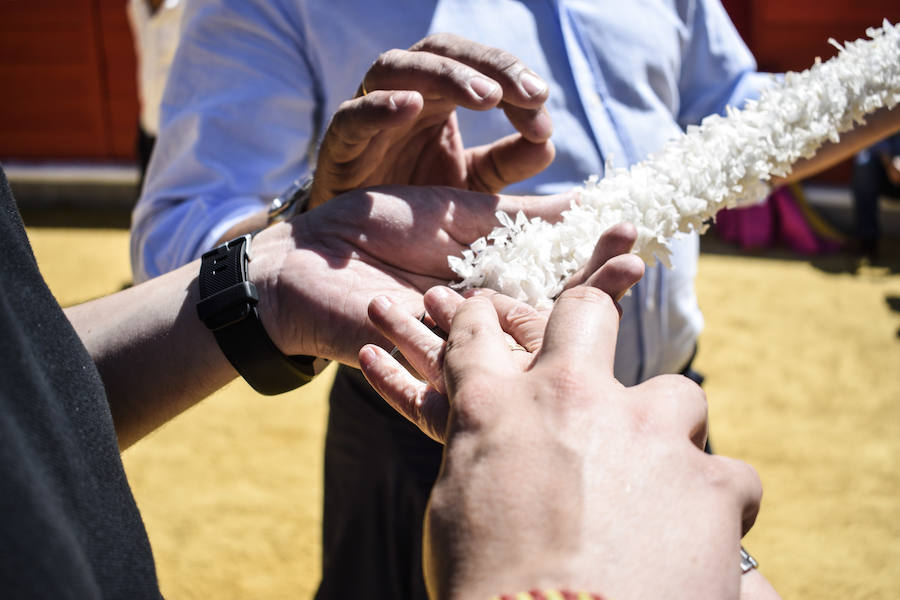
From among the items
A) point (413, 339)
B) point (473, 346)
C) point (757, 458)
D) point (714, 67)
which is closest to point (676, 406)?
point (473, 346)

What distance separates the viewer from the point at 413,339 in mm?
887

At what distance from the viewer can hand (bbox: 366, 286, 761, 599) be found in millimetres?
607

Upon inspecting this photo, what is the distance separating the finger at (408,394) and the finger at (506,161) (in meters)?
0.58

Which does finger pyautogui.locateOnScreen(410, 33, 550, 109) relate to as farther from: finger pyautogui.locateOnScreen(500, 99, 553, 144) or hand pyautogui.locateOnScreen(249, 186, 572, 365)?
hand pyautogui.locateOnScreen(249, 186, 572, 365)

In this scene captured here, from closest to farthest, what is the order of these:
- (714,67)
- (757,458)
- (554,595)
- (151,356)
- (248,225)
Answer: (554,595) → (151,356) → (248,225) → (714,67) → (757,458)

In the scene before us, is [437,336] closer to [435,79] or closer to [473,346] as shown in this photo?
[473,346]

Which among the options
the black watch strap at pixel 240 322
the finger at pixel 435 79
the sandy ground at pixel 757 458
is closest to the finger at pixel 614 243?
the finger at pixel 435 79

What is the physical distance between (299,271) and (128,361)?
1.06 feet

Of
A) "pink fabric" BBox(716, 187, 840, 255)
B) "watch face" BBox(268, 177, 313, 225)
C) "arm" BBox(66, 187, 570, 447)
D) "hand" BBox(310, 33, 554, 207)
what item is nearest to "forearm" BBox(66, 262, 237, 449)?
"arm" BBox(66, 187, 570, 447)

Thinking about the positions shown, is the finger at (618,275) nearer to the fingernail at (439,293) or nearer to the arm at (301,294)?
the fingernail at (439,293)

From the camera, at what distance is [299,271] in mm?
1176

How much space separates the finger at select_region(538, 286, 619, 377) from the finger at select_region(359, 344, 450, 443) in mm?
144

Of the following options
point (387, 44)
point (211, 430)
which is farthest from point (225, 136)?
point (211, 430)

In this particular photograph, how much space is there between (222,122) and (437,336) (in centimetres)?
89
